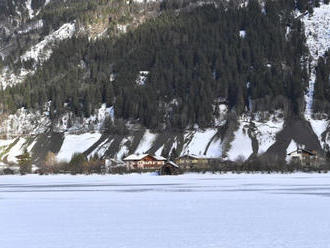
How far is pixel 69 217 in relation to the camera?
1737 inches

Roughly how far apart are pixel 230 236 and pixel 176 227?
4824 mm

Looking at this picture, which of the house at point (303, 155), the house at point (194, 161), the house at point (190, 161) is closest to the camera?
the house at point (303, 155)

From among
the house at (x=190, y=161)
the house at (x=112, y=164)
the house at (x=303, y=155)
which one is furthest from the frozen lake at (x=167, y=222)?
the house at (x=303, y=155)

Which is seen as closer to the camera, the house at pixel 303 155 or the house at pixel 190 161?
the house at pixel 303 155

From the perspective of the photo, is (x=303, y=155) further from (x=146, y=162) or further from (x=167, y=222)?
(x=167, y=222)

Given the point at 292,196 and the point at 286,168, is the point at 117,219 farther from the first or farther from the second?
the point at 286,168

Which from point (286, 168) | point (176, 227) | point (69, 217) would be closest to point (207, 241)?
point (176, 227)

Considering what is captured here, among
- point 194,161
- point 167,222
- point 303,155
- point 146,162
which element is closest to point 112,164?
point 146,162

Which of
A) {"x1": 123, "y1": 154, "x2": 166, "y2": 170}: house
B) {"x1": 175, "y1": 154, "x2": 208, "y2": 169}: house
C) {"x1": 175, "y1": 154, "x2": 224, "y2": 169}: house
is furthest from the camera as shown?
{"x1": 175, "y1": 154, "x2": 208, "y2": 169}: house

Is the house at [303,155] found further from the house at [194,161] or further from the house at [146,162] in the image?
the house at [146,162]

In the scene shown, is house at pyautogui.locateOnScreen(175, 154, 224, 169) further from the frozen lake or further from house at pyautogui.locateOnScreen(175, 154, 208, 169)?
the frozen lake

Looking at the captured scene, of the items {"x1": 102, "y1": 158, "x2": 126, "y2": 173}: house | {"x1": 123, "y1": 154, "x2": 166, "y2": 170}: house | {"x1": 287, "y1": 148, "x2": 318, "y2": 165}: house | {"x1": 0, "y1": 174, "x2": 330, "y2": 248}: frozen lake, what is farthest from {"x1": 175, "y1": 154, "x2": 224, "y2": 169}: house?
{"x1": 0, "y1": 174, "x2": 330, "y2": 248}: frozen lake

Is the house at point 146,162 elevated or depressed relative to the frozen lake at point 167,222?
elevated

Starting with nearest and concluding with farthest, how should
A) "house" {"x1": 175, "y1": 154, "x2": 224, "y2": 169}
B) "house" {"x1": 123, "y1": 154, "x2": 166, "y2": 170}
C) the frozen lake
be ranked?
the frozen lake → "house" {"x1": 123, "y1": 154, "x2": 166, "y2": 170} → "house" {"x1": 175, "y1": 154, "x2": 224, "y2": 169}
